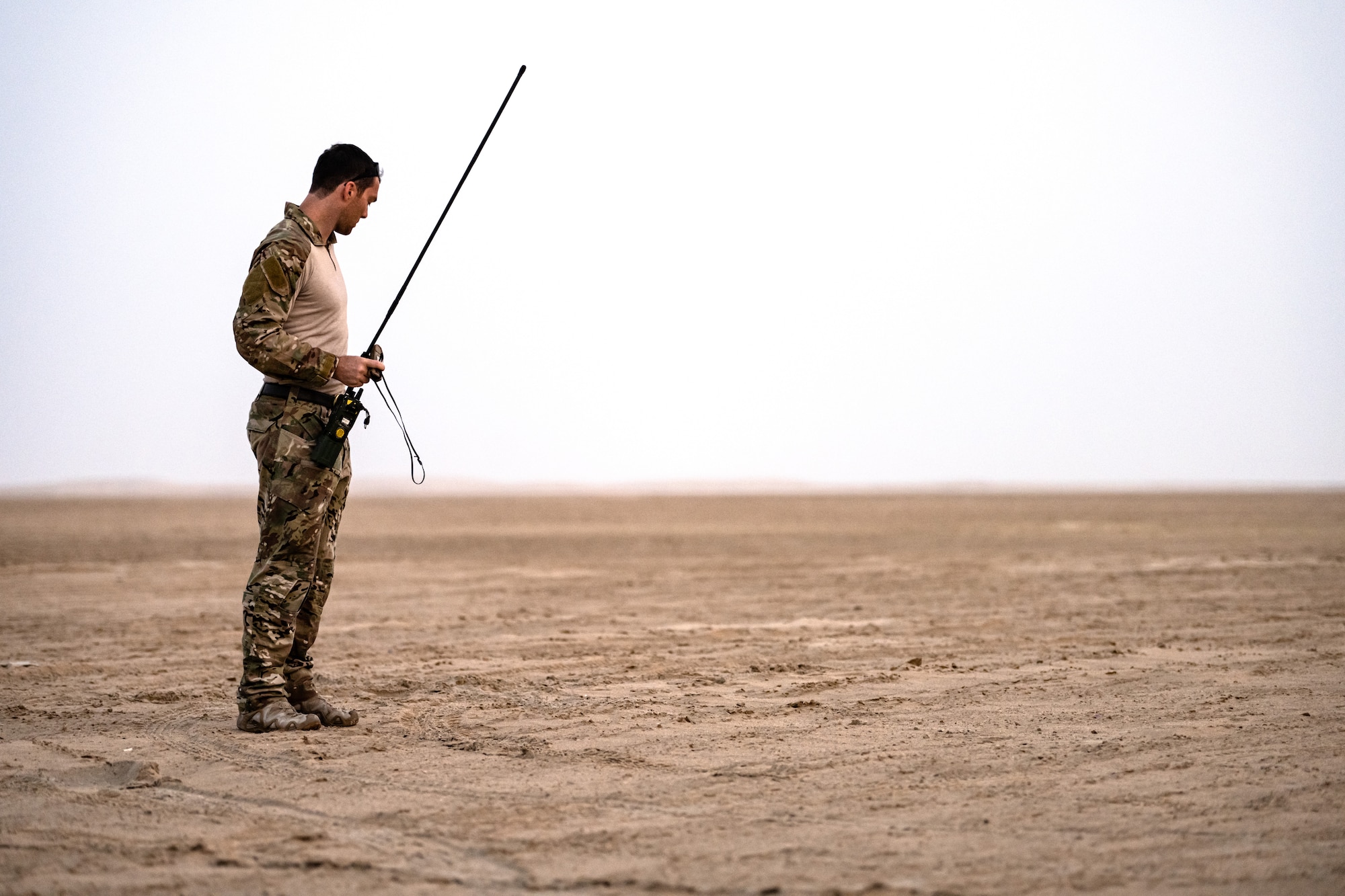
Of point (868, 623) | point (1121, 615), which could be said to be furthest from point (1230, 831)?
point (1121, 615)

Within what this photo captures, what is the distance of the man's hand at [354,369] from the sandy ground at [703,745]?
1568 mm

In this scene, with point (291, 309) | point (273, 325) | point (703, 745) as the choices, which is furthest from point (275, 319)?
point (703, 745)

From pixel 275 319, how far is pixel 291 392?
340mm

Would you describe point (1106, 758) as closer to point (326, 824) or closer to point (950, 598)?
point (326, 824)

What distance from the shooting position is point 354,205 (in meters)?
5.43

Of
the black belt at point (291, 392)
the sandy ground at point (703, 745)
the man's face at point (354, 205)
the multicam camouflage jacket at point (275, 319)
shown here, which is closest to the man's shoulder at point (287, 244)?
the multicam camouflage jacket at point (275, 319)

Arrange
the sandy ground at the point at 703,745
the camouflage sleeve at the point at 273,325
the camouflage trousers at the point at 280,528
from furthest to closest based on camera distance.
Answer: the camouflage trousers at the point at 280,528
the camouflage sleeve at the point at 273,325
the sandy ground at the point at 703,745

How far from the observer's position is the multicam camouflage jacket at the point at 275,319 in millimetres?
5012

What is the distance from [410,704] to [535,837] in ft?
8.26

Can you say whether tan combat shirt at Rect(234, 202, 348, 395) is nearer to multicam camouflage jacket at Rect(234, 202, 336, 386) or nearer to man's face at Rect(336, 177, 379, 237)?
multicam camouflage jacket at Rect(234, 202, 336, 386)

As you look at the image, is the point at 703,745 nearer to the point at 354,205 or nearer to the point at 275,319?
the point at 275,319

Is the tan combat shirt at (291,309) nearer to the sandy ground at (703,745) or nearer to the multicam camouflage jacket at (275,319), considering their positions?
the multicam camouflage jacket at (275,319)

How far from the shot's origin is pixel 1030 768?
14.5 feet

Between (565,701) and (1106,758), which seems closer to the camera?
(1106,758)
